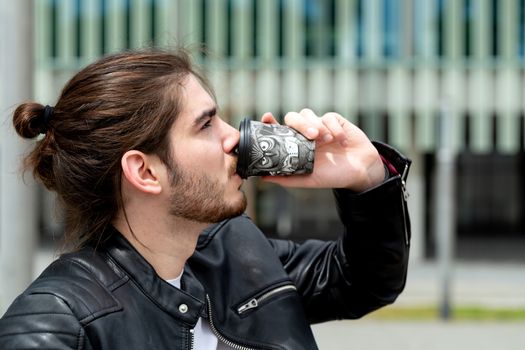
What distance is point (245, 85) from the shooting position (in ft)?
68.9

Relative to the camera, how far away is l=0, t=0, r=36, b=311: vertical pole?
3.48 meters

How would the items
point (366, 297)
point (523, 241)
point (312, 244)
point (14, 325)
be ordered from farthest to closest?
point (523, 241) → point (312, 244) → point (366, 297) → point (14, 325)

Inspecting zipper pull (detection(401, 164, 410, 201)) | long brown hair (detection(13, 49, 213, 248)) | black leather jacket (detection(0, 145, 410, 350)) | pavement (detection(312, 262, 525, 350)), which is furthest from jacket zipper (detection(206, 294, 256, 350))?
pavement (detection(312, 262, 525, 350))

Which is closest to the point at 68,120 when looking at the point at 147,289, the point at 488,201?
the point at 147,289

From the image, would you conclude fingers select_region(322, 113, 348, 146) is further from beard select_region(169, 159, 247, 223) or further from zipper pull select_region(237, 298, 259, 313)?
zipper pull select_region(237, 298, 259, 313)

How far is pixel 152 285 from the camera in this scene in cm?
187

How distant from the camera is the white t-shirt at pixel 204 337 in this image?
1.96 m

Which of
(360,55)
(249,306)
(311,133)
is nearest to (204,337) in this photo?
(249,306)

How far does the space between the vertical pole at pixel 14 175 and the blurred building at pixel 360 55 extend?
16.3m

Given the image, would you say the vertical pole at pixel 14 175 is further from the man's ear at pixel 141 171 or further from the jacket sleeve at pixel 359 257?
the man's ear at pixel 141 171

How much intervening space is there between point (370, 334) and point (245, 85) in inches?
476

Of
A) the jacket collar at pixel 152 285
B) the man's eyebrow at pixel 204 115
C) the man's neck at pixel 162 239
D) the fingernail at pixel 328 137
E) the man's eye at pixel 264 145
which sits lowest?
the jacket collar at pixel 152 285

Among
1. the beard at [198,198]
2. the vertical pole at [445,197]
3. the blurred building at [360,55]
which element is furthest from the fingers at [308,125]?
the blurred building at [360,55]

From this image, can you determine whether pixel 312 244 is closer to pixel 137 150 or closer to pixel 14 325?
pixel 137 150
